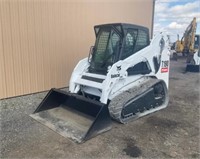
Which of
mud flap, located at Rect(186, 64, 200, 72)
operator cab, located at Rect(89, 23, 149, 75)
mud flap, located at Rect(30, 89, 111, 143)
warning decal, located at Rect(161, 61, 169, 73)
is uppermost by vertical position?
operator cab, located at Rect(89, 23, 149, 75)

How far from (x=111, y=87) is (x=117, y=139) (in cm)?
104

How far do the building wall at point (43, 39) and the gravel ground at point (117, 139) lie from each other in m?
1.26

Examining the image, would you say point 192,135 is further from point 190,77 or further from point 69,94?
point 190,77

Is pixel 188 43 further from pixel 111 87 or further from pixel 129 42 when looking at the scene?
pixel 111 87

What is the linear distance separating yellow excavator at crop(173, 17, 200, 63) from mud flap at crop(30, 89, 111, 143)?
1111 cm

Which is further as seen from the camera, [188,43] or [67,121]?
[188,43]

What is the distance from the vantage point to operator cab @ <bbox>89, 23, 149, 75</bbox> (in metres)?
4.56

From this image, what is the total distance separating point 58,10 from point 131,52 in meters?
3.00

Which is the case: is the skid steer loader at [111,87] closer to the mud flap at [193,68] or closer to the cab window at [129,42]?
the cab window at [129,42]

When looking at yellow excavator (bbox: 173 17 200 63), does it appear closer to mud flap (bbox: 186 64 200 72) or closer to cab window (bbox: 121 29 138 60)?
mud flap (bbox: 186 64 200 72)

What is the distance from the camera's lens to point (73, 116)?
4332mm

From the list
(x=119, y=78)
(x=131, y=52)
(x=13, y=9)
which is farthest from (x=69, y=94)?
(x=13, y=9)

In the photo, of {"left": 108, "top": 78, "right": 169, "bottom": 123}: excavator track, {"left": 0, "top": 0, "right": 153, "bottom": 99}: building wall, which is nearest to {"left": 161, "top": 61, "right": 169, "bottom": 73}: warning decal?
{"left": 108, "top": 78, "right": 169, "bottom": 123}: excavator track

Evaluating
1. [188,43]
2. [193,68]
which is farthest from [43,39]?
[188,43]
